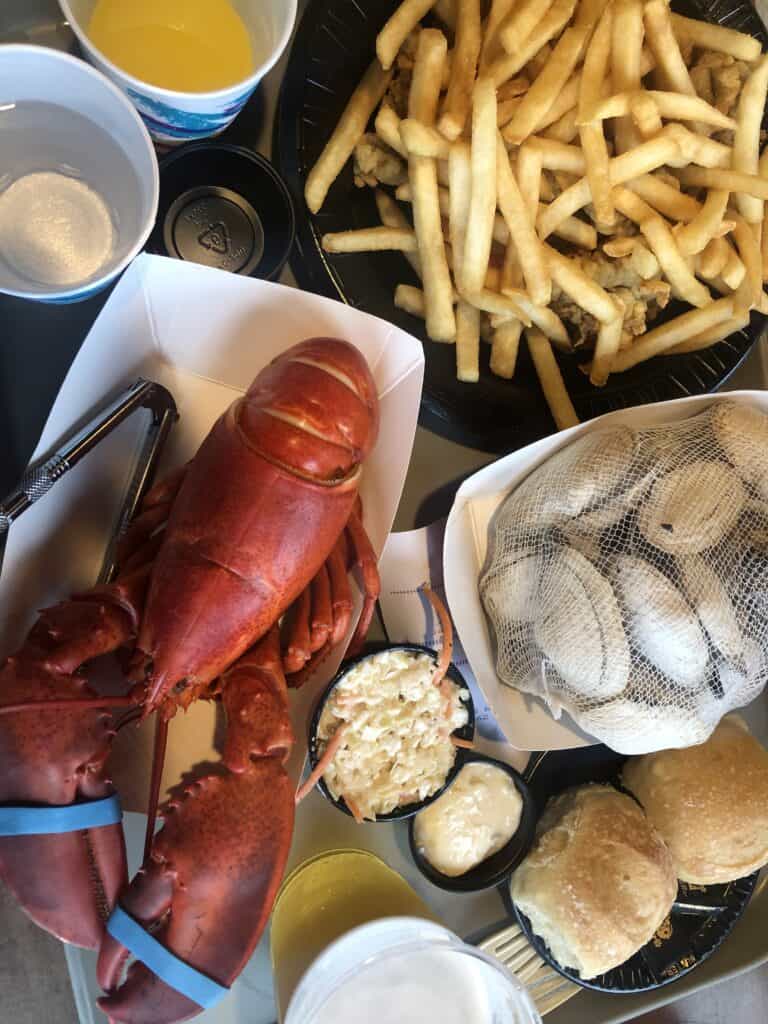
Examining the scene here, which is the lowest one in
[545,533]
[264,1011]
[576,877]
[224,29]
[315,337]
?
[264,1011]

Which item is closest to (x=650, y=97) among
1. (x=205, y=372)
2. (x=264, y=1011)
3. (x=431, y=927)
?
(x=205, y=372)

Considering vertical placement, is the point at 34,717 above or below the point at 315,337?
below

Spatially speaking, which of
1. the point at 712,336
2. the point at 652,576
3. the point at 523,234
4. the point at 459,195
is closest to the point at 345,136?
the point at 459,195

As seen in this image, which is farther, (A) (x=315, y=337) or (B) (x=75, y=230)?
(A) (x=315, y=337)

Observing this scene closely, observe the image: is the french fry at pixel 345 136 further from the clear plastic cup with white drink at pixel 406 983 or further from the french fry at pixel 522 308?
the clear plastic cup with white drink at pixel 406 983

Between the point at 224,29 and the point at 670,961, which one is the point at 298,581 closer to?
the point at 224,29

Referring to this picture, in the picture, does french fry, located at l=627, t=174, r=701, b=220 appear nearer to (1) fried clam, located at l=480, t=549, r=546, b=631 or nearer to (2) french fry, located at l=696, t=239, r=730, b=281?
(2) french fry, located at l=696, t=239, r=730, b=281
